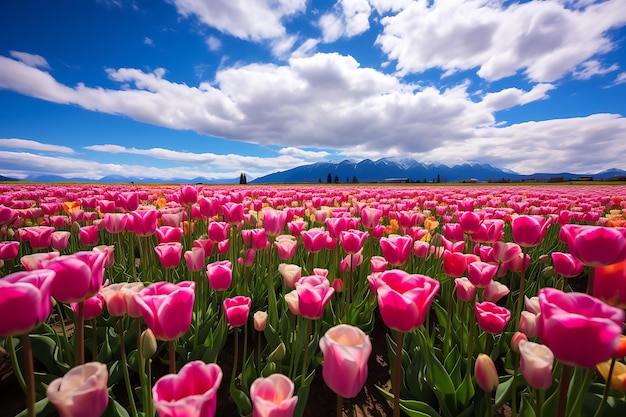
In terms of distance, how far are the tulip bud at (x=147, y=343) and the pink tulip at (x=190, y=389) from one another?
58 cm

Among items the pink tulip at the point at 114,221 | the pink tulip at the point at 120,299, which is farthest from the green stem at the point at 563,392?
the pink tulip at the point at 114,221

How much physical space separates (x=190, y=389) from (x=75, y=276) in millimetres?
688

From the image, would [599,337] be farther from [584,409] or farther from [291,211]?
[291,211]

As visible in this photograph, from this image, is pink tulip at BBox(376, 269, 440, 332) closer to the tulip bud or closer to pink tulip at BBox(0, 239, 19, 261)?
the tulip bud

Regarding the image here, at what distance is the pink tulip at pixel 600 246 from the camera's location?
4.25 ft

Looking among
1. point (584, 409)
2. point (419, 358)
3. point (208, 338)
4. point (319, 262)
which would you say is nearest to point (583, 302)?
point (584, 409)

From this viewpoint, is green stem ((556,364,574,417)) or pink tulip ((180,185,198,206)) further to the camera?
pink tulip ((180,185,198,206))

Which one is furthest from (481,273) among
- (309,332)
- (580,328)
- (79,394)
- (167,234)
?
(167,234)

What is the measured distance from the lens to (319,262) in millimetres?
3926

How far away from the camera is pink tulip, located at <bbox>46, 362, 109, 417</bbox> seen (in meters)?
0.84

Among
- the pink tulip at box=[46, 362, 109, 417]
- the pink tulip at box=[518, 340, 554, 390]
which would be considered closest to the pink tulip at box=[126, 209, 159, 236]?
the pink tulip at box=[46, 362, 109, 417]

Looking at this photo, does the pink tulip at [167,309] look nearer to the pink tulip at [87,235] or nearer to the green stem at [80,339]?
the green stem at [80,339]

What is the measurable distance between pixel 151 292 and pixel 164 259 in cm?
120

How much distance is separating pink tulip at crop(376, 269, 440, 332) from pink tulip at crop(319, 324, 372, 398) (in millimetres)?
214
